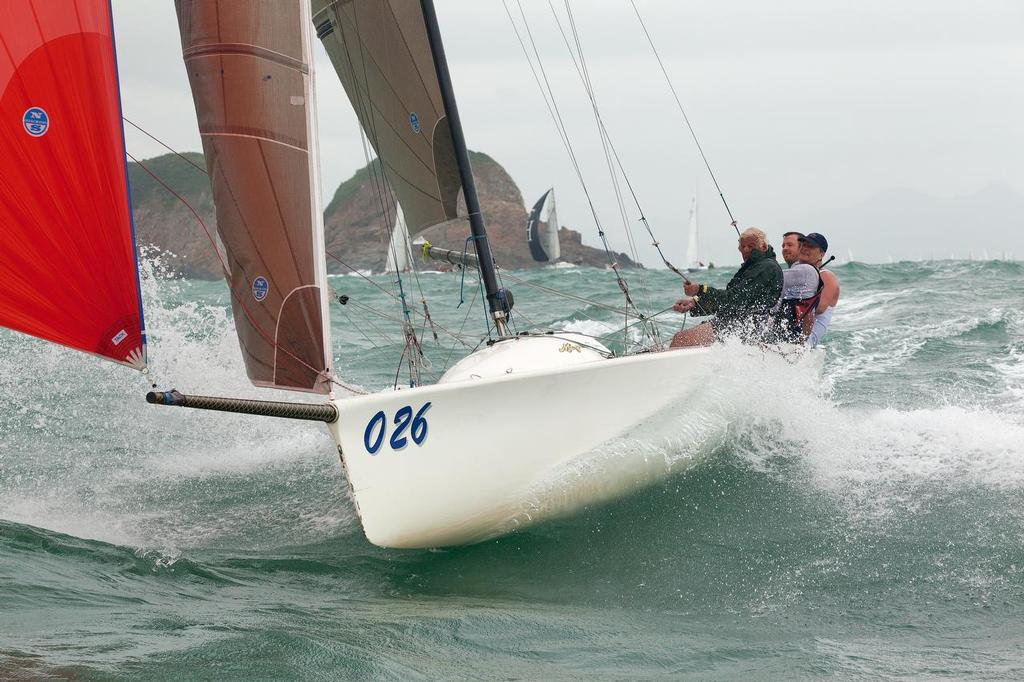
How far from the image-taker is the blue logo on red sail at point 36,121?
3.79m

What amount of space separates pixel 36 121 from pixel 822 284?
437 cm

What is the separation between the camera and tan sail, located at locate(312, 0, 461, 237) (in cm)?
610

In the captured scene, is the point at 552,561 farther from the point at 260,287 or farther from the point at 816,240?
the point at 816,240

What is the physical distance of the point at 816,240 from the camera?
6.18 metres

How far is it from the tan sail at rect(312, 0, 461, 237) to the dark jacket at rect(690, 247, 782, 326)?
5.52ft

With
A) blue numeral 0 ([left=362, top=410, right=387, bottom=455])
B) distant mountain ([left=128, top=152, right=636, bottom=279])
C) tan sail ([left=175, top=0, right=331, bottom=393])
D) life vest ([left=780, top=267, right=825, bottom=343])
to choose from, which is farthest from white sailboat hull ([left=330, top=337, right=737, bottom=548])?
distant mountain ([left=128, top=152, right=636, bottom=279])

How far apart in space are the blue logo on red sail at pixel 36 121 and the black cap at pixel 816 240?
13.8 feet

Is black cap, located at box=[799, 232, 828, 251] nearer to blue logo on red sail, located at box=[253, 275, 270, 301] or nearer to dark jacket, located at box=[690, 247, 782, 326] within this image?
dark jacket, located at box=[690, 247, 782, 326]

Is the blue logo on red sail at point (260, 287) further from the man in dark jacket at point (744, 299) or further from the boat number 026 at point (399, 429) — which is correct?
the man in dark jacket at point (744, 299)

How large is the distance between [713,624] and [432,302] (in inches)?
592

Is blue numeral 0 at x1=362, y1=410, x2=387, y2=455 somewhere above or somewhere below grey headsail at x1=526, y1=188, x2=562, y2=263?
below

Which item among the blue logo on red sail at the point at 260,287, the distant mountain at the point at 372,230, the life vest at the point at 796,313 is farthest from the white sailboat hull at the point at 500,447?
the distant mountain at the point at 372,230

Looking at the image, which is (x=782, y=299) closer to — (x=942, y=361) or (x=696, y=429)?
(x=696, y=429)

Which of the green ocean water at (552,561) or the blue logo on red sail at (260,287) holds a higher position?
the blue logo on red sail at (260,287)
